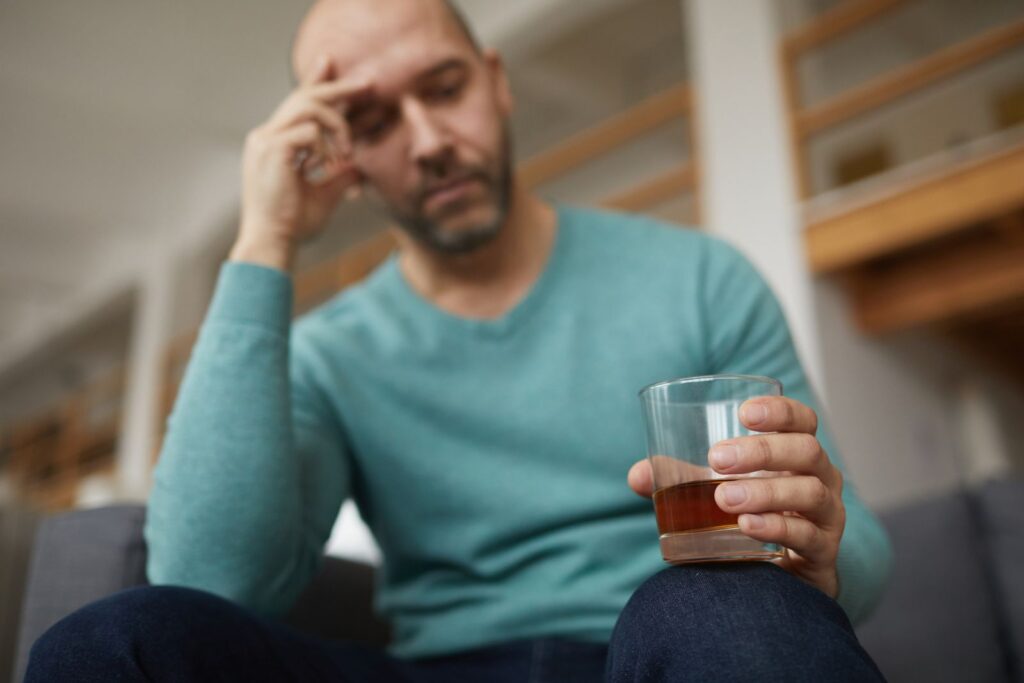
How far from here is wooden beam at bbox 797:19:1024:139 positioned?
9.96 feet

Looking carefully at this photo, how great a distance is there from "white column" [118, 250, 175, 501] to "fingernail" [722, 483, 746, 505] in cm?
666

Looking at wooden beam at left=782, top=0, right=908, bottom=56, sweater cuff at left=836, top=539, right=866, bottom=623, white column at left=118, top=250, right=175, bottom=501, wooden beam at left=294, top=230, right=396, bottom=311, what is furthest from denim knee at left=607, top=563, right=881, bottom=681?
white column at left=118, top=250, right=175, bottom=501

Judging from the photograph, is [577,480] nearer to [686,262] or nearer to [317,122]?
[686,262]

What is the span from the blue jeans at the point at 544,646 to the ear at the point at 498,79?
0.67 meters

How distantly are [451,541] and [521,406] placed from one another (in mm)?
157

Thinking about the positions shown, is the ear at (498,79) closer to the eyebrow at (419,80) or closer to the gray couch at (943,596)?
the eyebrow at (419,80)

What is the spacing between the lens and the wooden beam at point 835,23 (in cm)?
331

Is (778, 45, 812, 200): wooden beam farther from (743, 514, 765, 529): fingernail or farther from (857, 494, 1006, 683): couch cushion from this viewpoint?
(743, 514, 765, 529): fingernail

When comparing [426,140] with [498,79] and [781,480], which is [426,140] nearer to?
[498,79]

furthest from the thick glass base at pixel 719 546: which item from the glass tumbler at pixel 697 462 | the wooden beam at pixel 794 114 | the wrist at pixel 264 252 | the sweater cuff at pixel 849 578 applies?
the wooden beam at pixel 794 114

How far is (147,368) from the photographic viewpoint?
6.88 m

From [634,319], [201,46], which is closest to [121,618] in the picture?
[634,319]

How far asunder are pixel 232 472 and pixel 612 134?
3.72 metres

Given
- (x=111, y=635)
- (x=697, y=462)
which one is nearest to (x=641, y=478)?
(x=697, y=462)
